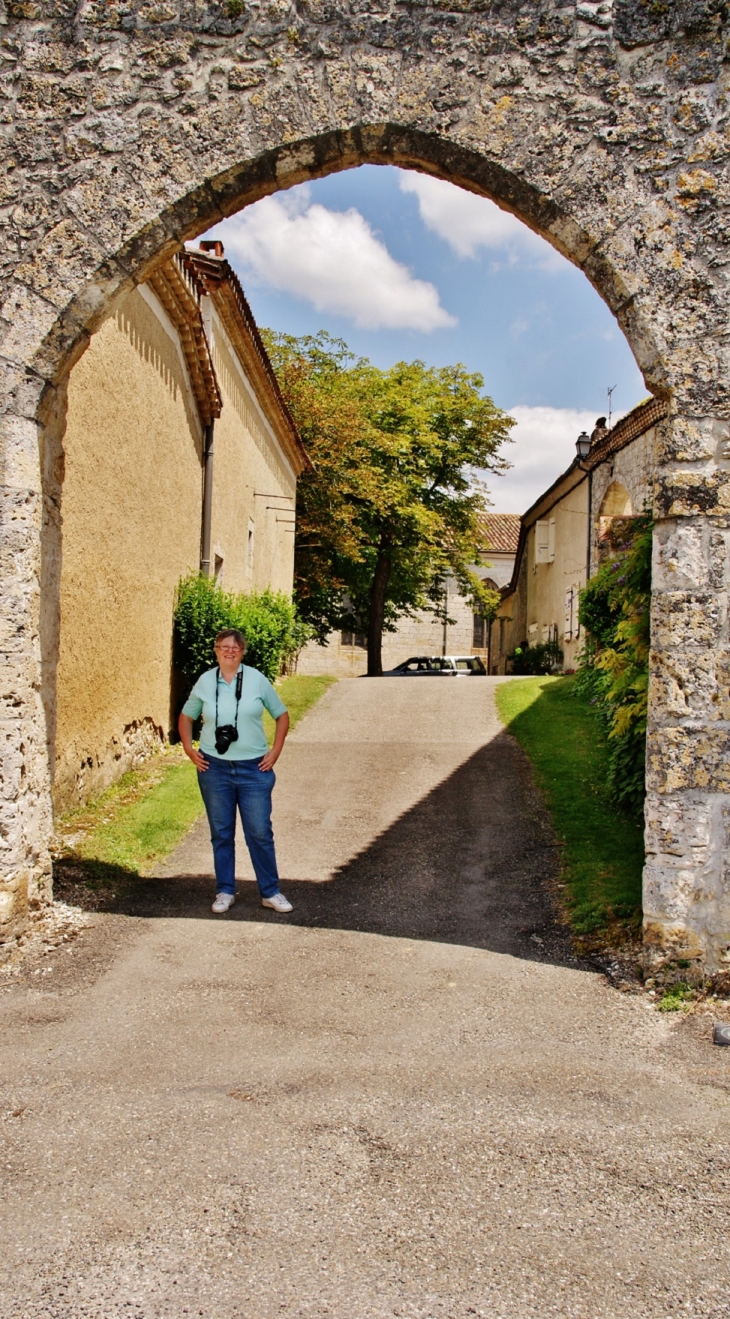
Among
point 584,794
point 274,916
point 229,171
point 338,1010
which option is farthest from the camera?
point 584,794

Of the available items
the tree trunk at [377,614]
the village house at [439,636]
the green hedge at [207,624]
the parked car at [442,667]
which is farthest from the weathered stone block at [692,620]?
the village house at [439,636]

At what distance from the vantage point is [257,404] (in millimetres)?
16250

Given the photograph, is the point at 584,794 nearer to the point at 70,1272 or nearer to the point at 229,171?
the point at 229,171

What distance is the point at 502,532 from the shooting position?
1668 inches

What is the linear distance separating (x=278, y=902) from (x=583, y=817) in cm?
315

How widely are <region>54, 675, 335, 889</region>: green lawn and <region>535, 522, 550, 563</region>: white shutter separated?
17.5 metres

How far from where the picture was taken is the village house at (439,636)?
36562 millimetres

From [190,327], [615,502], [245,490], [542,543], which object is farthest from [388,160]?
Answer: [542,543]

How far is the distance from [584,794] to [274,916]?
13.1 feet

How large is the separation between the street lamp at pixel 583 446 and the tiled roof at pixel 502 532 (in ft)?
64.1

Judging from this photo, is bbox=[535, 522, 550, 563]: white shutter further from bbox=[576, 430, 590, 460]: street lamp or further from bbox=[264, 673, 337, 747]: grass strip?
bbox=[264, 673, 337, 747]: grass strip

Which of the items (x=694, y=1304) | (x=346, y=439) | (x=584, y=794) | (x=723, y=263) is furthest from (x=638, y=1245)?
(x=346, y=439)

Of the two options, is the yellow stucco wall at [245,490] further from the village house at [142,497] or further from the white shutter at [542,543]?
the white shutter at [542,543]

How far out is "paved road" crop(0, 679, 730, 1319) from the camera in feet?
7.59
